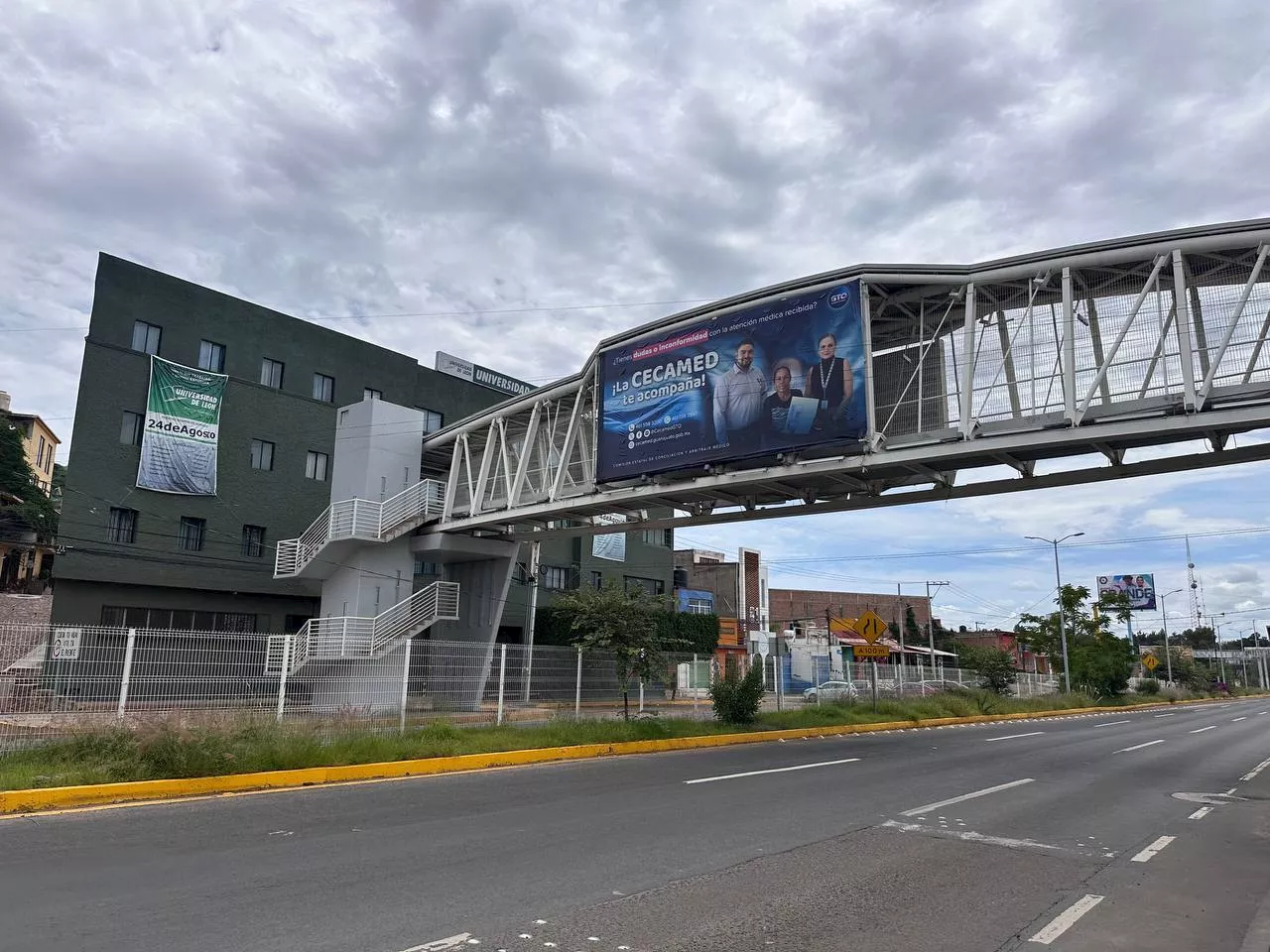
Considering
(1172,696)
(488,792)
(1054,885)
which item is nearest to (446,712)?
(488,792)

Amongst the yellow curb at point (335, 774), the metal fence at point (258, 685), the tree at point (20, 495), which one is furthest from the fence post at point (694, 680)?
the tree at point (20, 495)

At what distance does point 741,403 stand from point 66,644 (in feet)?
49.3

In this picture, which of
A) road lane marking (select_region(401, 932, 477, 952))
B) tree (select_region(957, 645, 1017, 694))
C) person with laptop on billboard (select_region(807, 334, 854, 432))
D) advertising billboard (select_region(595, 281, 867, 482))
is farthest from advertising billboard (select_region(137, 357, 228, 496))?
tree (select_region(957, 645, 1017, 694))

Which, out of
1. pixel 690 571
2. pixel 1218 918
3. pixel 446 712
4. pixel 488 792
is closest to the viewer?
pixel 1218 918

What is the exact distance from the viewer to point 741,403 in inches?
864

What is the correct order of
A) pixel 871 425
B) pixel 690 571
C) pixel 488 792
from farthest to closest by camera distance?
pixel 690 571 → pixel 871 425 → pixel 488 792

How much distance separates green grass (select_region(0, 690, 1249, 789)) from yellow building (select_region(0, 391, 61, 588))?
4228cm

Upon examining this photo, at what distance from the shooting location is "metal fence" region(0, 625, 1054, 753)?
1207 cm

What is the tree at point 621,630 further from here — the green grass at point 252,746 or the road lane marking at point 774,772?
the road lane marking at point 774,772

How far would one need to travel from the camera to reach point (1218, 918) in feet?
21.7

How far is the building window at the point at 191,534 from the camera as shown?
3416cm

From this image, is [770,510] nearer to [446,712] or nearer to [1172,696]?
[446,712]

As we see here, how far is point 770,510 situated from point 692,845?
15.8 m

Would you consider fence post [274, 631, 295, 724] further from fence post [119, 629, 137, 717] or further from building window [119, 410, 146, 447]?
building window [119, 410, 146, 447]
